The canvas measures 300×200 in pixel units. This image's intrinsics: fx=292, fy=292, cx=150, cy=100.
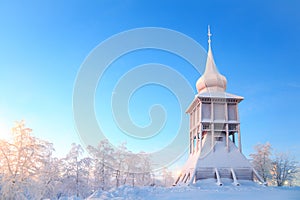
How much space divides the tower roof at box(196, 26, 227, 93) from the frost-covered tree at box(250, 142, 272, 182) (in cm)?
1597

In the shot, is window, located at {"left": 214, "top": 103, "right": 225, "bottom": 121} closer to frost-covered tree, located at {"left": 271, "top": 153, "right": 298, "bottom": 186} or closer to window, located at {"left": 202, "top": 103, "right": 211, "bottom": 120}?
window, located at {"left": 202, "top": 103, "right": 211, "bottom": 120}

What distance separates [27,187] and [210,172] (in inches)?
703

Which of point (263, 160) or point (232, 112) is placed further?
point (263, 160)

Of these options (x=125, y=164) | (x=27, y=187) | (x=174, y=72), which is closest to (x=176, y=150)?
(x=174, y=72)

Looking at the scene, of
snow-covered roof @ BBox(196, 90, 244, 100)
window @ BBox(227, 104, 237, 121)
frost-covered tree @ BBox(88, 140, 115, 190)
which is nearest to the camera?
snow-covered roof @ BBox(196, 90, 244, 100)

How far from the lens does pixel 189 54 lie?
1872 cm

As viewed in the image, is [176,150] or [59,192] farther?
[59,192]

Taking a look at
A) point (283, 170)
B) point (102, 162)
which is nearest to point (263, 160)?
point (283, 170)

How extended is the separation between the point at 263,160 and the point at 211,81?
18346mm

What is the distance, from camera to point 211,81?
35844 mm

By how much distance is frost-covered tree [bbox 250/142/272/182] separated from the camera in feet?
148

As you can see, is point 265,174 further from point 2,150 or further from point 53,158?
point 2,150

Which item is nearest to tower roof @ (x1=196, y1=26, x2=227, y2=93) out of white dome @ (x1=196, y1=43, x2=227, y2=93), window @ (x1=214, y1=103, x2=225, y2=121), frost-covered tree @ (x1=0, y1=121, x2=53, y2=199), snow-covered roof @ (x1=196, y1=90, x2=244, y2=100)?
white dome @ (x1=196, y1=43, x2=227, y2=93)

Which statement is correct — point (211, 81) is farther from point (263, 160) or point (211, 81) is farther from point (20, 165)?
point (20, 165)
